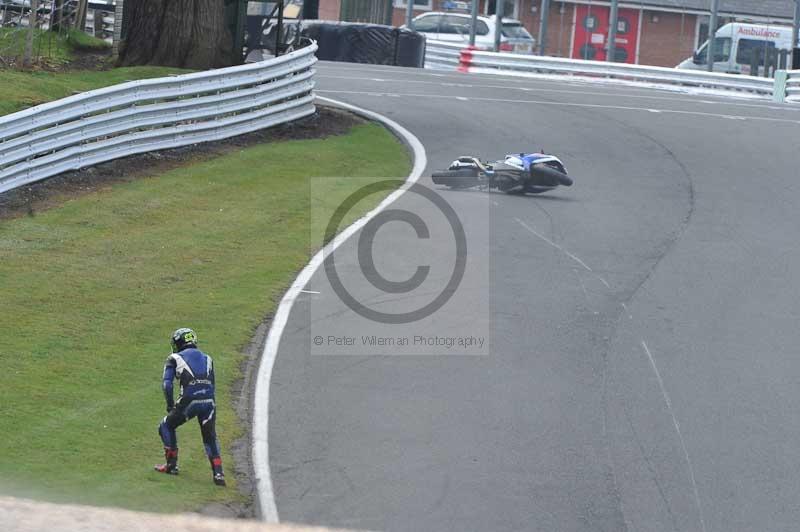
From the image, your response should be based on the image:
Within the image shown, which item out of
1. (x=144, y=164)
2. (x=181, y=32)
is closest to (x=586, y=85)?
(x=181, y=32)

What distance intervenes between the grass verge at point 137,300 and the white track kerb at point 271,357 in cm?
20

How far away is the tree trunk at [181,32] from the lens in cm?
2427

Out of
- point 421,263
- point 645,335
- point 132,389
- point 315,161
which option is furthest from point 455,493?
point 315,161

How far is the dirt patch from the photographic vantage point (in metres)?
16.8

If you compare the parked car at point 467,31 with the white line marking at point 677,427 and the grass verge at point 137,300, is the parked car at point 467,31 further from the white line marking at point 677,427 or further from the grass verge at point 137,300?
the white line marking at point 677,427

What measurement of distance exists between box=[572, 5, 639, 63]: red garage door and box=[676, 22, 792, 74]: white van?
5843 millimetres

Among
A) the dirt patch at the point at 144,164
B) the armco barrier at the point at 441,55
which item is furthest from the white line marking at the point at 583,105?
the armco barrier at the point at 441,55

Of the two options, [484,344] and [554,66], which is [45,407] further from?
[554,66]

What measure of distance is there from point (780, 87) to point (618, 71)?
5.14m

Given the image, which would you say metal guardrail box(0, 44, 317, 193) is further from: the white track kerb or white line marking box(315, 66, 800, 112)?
white line marking box(315, 66, 800, 112)

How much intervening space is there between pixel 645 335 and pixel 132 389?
5360 millimetres

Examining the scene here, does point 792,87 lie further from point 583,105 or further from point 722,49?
point 722,49

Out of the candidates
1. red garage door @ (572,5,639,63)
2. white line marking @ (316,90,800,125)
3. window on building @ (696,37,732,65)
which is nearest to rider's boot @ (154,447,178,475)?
white line marking @ (316,90,800,125)

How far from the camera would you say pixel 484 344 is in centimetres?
1263
